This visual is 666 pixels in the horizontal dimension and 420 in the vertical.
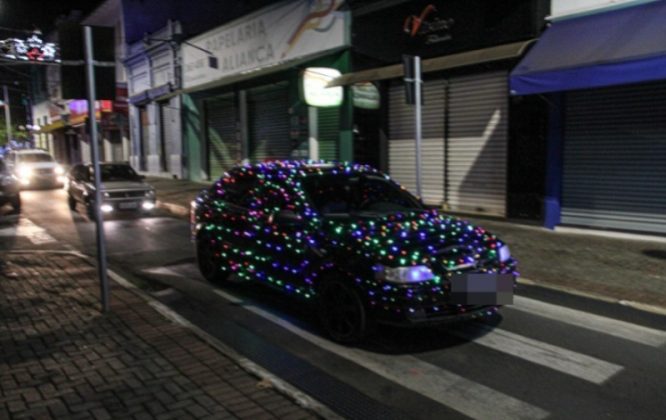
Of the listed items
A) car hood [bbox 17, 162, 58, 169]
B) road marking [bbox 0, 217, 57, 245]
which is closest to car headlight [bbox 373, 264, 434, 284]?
Answer: road marking [bbox 0, 217, 57, 245]

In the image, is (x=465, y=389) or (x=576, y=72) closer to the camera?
(x=465, y=389)

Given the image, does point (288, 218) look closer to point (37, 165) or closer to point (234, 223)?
point (234, 223)

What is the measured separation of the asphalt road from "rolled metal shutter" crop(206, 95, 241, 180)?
15.0 metres

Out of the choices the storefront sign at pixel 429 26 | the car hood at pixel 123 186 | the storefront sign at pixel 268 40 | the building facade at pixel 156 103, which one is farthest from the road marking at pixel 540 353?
the building facade at pixel 156 103

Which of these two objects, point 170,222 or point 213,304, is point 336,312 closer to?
point 213,304

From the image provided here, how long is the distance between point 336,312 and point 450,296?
111 cm

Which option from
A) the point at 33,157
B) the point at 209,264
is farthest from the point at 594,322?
the point at 33,157

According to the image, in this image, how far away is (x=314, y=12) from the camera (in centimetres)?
1661

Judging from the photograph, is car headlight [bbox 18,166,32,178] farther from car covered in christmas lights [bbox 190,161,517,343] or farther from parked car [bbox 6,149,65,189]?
car covered in christmas lights [bbox 190,161,517,343]

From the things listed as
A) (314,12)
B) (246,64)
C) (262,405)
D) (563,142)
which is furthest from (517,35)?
(246,64)

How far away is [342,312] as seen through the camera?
17.0 ft

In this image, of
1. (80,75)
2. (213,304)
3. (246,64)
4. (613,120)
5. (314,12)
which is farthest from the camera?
(246,64)

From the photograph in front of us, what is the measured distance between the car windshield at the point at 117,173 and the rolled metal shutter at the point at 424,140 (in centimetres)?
739

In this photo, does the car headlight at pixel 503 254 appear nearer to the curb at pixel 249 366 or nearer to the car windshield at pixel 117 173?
the curb at pixel 249 366
